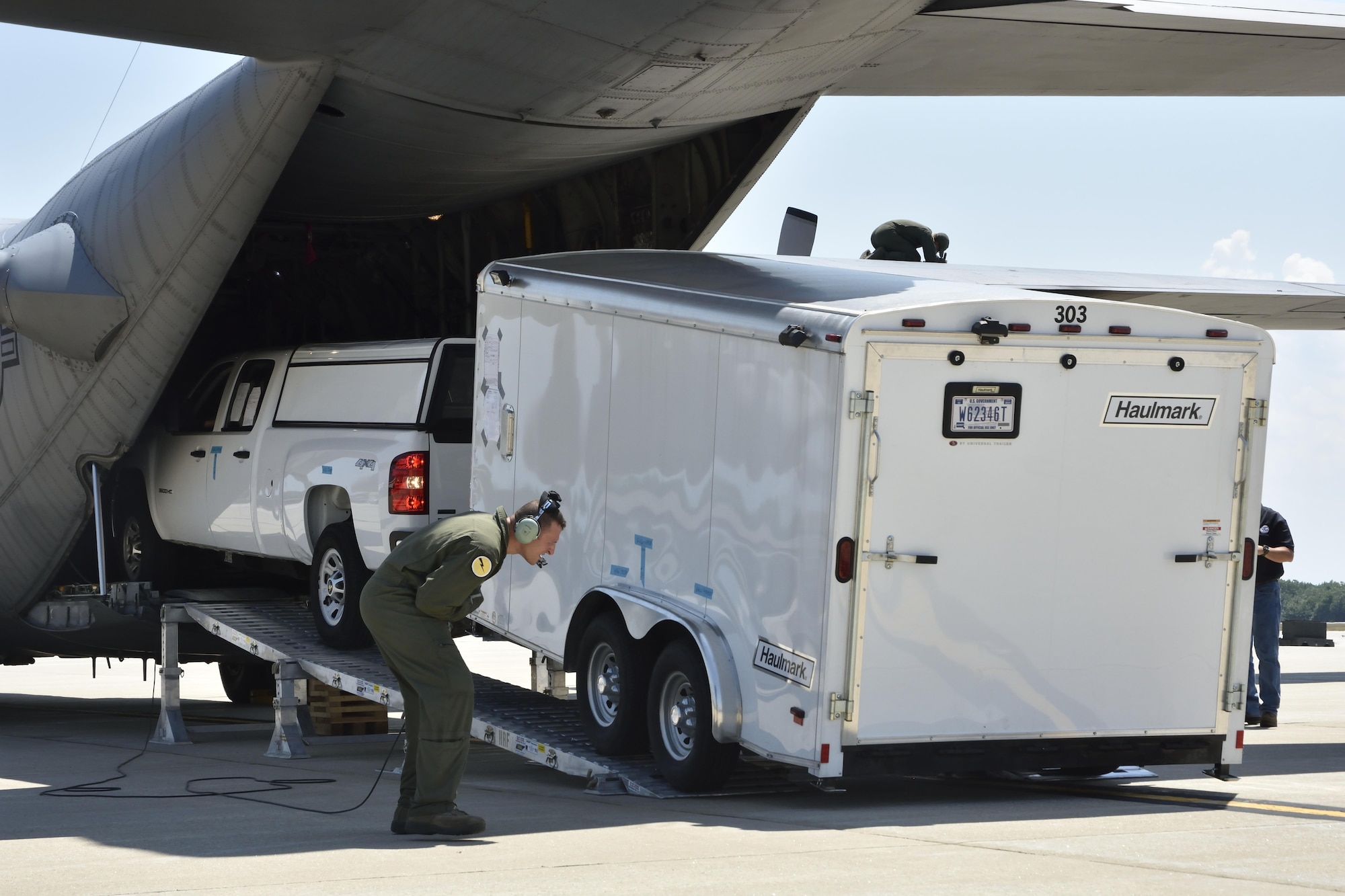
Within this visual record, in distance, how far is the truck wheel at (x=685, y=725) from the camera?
8.24 m

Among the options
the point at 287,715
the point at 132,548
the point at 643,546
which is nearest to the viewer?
the point at 643,546

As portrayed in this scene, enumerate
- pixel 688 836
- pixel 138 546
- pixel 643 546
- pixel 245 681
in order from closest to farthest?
pixel 688 836 → pixel 643 546 → pixel 138 546 → pixel 245 681

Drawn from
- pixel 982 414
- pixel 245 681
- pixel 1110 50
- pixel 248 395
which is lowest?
pixel 245 681

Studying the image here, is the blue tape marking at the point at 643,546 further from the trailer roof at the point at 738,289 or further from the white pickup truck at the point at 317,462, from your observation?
the white pickup truck at the point at 317,462

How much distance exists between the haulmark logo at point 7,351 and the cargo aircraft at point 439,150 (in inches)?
1.1

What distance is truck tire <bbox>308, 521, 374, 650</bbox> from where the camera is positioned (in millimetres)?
11500

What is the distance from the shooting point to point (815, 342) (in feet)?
25.2

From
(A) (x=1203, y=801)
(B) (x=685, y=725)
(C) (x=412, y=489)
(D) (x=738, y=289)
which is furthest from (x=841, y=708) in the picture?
(C) (x=412, y=489)

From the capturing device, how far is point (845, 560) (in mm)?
7609

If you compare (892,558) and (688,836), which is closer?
(688,836)

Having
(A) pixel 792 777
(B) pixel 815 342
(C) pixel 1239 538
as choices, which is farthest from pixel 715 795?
(C) pixel 1239 538

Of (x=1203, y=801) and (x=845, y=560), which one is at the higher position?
(x=845, y=560)

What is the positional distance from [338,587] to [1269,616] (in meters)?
7.41

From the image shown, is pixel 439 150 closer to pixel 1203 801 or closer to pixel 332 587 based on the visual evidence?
pixel 332 587
